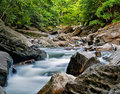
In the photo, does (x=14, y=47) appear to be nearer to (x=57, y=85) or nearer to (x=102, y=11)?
(x=57, y=85)

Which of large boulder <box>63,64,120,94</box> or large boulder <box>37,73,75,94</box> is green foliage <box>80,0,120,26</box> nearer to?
large boulder <box>37,73,75,94</box>

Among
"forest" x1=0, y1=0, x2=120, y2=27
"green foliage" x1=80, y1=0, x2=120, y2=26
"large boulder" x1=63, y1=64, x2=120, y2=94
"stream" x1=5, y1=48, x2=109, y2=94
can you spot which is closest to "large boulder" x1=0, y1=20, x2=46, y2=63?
"stream" x1=5, y1=48, x2=109, y2=94

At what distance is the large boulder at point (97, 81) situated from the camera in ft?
7.05

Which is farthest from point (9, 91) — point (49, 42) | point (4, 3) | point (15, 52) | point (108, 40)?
point (49, 42)

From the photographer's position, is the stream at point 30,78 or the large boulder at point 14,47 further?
the large boulder at point 14,47

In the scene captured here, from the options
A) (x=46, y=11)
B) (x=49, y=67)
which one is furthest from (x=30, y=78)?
(x=46, y=11)

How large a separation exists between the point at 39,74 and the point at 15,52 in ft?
5.52

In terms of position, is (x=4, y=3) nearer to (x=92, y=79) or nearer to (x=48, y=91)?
(x=48, y=91)

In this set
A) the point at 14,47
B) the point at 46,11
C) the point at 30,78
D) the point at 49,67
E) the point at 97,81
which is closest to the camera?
the point at 97,81

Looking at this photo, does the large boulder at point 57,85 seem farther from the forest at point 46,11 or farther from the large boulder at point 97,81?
the forest at point 46,11

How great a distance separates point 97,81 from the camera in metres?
2.27

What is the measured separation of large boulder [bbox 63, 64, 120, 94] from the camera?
7.05ft

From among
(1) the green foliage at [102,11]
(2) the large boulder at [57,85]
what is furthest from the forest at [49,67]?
(1) the green foliage at [102,11]

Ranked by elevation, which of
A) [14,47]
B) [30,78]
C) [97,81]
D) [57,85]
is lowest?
[30,78]
